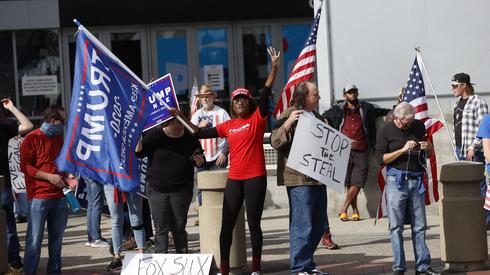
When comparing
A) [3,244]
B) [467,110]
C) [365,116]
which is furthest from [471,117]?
[3,244]

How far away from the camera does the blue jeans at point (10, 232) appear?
1144 centimetres

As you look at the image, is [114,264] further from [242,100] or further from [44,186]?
[242,100]

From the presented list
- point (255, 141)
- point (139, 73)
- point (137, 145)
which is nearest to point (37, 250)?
point (137, 145)

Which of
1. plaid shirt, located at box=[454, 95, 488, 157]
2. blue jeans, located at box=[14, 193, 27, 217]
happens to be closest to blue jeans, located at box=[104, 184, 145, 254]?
plaid shirt, located at box=[454, 95, 488, 157]

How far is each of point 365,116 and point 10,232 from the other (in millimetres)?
5981

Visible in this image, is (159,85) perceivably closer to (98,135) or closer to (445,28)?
(98,135)

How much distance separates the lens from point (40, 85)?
2075 centimetres

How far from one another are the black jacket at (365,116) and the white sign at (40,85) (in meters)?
7.24

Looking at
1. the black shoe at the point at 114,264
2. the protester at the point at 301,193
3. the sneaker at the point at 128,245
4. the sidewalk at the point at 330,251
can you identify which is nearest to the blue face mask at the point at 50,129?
the black shoe at the point at 114,264

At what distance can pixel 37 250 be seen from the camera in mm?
10680

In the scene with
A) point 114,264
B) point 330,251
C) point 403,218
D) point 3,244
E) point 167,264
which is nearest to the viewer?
point 167,264

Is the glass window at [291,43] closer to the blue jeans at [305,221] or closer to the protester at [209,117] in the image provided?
the protester at [209,117]

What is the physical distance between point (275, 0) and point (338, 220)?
666 centimetres

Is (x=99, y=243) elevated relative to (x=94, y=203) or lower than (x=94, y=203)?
lower
